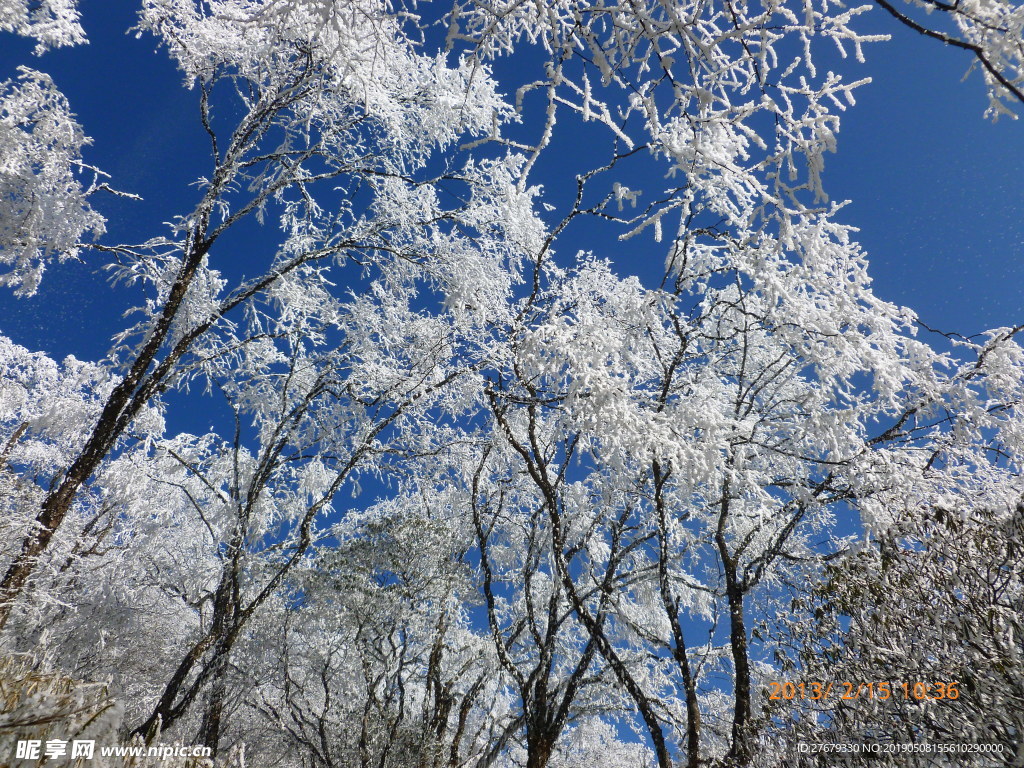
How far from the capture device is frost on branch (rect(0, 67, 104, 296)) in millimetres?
Answer: 5285

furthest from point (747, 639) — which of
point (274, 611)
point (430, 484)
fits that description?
point (274, 611)

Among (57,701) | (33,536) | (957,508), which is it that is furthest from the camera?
(33,536)

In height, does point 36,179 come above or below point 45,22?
below

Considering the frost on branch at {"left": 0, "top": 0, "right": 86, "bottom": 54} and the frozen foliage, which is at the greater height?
the frost on branch at {"left": 0, "top": 0, "right": 86, "bottom": 54}

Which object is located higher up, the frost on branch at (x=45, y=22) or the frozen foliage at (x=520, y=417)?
the frost on branch at (x=45, y=22)

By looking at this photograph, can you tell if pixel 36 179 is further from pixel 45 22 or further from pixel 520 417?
pixel 520 417

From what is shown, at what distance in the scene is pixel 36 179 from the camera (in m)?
5.38

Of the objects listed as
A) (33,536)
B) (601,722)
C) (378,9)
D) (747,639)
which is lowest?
(601,722)

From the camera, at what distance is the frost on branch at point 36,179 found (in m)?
5.29

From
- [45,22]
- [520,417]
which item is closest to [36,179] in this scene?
[45,22]

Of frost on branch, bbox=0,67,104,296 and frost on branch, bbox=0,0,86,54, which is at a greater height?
frost on branch, bbox=0,0,86,54

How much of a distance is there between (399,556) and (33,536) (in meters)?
4.97

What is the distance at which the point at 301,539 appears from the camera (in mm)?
8156

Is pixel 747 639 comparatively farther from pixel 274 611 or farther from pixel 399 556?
pixel 274 611
